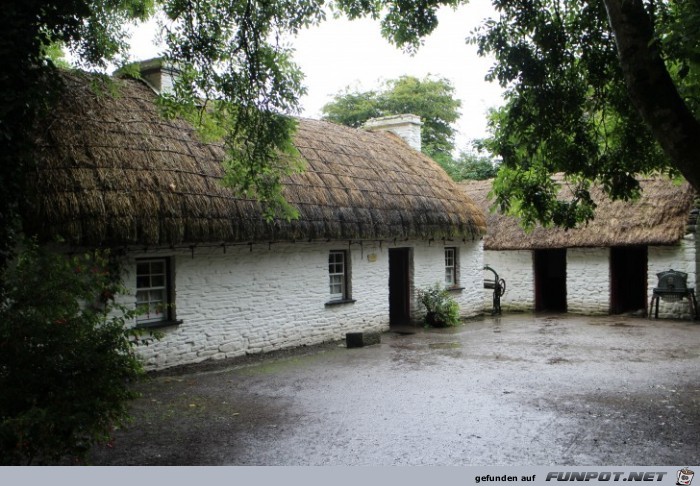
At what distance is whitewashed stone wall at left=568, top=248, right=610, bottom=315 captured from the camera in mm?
18469

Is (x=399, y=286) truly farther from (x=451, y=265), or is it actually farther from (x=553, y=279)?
(x=553, y=279)

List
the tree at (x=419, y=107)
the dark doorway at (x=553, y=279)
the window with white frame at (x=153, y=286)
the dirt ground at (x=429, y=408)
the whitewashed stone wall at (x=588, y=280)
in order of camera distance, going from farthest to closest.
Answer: the tree at (x=419, y=107)
the dark doorway at (x=553, y=279)
the whitewashed stone wall at (x=588, y=280)
the window with white frame at (x=153, y=286)
the dirt ground at (x=429, y=408)

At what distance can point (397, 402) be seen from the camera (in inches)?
333

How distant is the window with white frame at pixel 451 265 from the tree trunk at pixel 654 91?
1228cm

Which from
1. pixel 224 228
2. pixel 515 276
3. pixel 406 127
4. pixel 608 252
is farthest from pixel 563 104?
pixel 406 127

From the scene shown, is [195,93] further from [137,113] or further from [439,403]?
[439,403]

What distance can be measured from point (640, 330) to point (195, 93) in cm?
1233

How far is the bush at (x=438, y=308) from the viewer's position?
Result: 53.6 ft

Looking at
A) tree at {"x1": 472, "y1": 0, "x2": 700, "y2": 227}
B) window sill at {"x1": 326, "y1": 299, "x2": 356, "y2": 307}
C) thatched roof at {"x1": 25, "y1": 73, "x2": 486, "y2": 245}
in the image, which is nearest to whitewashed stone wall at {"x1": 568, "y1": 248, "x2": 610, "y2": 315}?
thatched roof at {"x1": 25, "y1": 73, "x2": 486, "y2": 245}

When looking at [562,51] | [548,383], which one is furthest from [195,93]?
[548,383]

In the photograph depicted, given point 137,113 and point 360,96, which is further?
point 360,96

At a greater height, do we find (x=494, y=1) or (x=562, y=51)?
(x=494, y=1)

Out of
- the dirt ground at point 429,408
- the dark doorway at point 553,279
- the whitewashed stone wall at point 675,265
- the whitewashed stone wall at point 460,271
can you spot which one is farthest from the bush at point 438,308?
the whitewashed stone wall at point 675,265

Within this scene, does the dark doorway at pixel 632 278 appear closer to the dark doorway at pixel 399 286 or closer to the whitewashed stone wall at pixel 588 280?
the whitewashed stone wall at pixel 588 280
